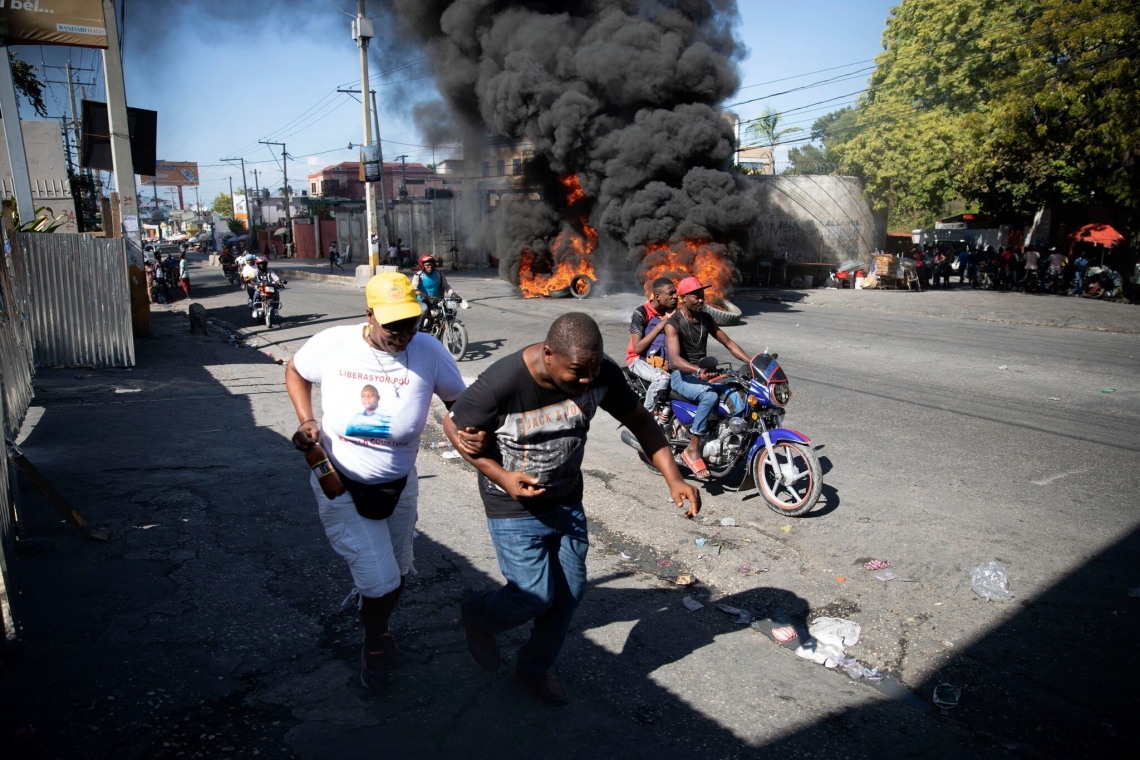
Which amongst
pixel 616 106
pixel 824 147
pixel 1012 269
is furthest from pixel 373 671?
pixel 824 147

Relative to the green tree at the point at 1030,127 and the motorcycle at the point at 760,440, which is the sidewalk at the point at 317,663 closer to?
the motorcycle at the point at 760,440

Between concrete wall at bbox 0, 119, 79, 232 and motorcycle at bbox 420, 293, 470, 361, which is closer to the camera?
motorcycle at bbox 420, 293, 470, 361

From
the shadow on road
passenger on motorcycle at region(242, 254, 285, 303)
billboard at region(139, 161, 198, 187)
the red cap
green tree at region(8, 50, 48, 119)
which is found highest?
billboard at region(139, 161, 198, 187)

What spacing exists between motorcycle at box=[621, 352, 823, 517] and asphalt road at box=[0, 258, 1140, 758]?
0.67 feet

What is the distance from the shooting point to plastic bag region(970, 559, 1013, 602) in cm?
390

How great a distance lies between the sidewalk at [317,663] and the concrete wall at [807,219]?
27.1 m

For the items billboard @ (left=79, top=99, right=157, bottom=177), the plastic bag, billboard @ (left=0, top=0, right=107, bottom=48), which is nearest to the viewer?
the plastic bag

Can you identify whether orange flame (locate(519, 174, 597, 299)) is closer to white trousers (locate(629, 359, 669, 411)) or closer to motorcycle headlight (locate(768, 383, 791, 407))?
white trousers (locate(629, 359, 669, 411))

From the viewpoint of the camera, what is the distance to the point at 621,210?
71.5 feet

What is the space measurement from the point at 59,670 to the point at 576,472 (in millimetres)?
2247

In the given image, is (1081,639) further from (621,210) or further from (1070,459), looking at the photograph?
(621,210)

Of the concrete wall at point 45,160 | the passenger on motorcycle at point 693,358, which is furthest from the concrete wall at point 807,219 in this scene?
the passenger on motorcycle at point 693,358

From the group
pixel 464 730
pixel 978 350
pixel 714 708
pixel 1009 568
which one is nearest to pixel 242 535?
pixel 464 730

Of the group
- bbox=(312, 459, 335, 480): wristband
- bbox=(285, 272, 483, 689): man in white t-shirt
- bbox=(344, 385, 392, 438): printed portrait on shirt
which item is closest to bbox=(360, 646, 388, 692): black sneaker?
bbox=(285, 272, 483, 689): man in white t-shirt
